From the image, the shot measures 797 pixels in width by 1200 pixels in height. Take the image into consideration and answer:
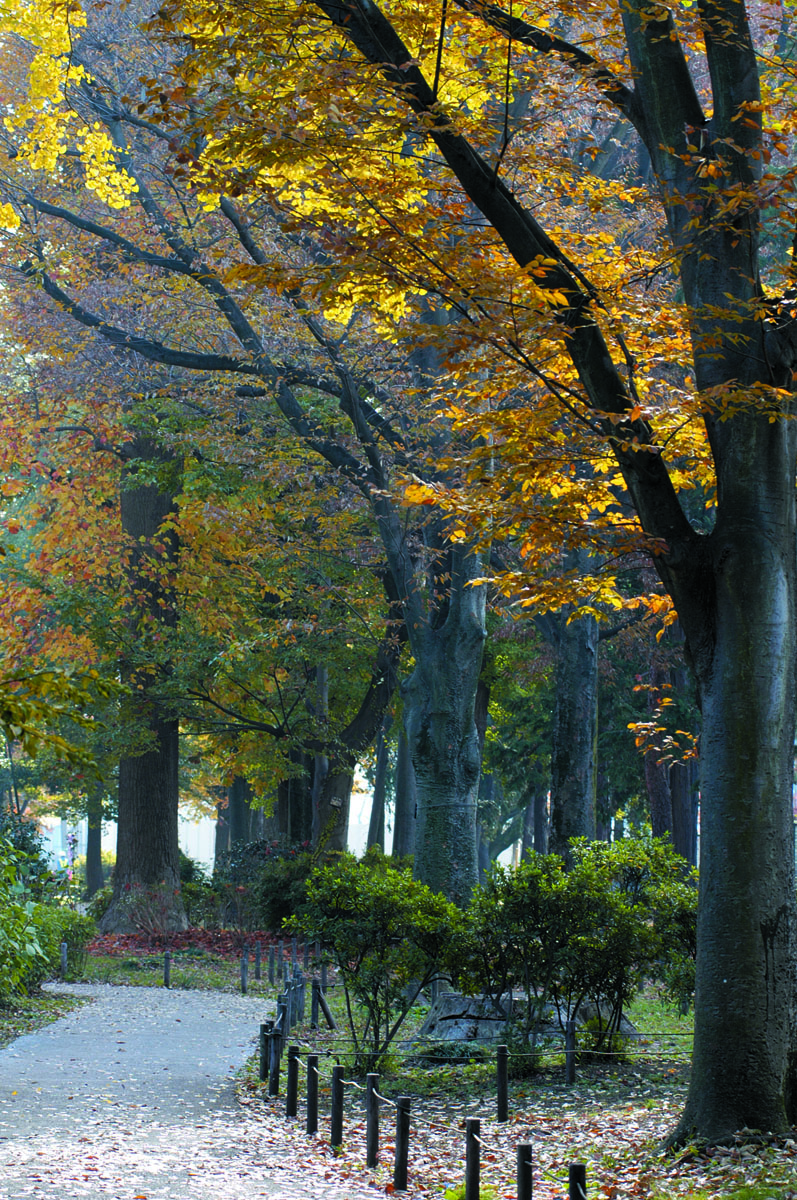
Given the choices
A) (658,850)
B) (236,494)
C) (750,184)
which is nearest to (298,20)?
(750,184)

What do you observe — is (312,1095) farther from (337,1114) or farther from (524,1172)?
(524,1172)

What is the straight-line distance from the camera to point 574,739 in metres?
16.9

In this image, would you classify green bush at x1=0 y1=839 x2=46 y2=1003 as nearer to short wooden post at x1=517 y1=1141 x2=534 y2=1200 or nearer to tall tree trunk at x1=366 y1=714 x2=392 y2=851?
short wooden post at x1=517 y1=1141 x2=534 y2=1200

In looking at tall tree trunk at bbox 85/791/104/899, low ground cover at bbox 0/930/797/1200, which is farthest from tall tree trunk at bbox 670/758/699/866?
tall tree trunk at bbox 85/791/104/899

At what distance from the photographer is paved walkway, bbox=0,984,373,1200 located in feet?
22.3

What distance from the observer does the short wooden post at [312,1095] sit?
8.10 meters

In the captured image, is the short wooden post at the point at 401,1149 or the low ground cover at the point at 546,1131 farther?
the short wooden post at the point at 401,1149

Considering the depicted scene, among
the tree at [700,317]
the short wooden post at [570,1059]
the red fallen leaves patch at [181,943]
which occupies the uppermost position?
the tree at [700,317]

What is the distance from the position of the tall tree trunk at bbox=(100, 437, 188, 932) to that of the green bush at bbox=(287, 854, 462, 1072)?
13.2m

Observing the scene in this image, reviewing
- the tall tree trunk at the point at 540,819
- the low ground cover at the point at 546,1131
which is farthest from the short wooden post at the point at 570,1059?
the tall tree trunk at the point at 540,819

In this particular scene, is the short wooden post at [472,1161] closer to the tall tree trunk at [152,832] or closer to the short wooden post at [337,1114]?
the short wooden post at [337,1114]

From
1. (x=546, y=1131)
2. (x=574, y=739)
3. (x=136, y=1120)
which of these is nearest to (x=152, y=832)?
(x=574, y=739)

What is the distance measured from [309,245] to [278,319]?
1484mm

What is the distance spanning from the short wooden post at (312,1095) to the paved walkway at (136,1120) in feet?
0.94
